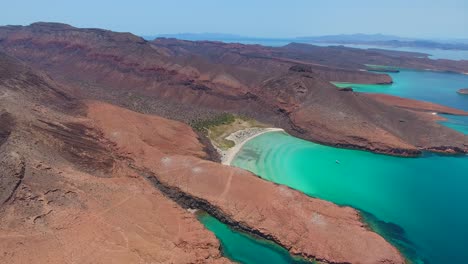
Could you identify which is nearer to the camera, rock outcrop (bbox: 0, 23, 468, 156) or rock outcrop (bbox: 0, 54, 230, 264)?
rock outcrop (bbox: 0, 54, 230, 264)

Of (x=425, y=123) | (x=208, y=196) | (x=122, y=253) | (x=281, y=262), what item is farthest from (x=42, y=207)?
(x=425, y=123)

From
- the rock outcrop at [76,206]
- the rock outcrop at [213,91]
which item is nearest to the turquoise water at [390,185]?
the rock outcrop at [213,91]

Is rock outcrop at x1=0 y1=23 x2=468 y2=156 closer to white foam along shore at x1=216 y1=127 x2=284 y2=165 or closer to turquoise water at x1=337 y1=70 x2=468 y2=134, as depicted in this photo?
white foam along shore at x1=216 y1=127 x2=284 y2=165

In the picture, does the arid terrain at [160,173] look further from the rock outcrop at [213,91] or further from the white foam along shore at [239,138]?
the white foam along shore at [239,138]

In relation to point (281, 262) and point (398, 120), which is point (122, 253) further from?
point (398, 120)

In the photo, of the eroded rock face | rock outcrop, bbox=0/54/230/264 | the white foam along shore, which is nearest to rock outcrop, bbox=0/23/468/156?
the white foam along shore

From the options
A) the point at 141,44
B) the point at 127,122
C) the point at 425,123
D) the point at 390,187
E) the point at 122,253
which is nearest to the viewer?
the point at 122,253

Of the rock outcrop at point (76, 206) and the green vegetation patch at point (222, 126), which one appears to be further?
the green vegetation patch at point (222, 126)
